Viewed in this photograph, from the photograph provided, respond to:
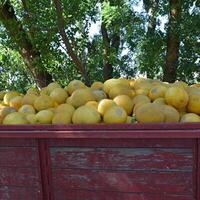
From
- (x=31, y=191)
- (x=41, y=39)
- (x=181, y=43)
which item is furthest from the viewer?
(x=181, y=43)

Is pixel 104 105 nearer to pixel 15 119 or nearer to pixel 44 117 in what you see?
pixel 44 117

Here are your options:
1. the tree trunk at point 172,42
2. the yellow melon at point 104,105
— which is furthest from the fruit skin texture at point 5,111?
the tree trunk at point 172,42

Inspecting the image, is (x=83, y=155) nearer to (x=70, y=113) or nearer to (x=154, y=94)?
(x=70, y=113)

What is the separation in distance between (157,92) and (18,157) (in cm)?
108

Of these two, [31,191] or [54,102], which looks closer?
[31,191]

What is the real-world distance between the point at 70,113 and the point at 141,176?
722 mm

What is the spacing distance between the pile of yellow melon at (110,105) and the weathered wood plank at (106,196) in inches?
17.7

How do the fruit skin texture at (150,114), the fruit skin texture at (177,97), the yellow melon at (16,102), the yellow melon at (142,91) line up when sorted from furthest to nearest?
the yellow melon at (16,102) < the yellow melon at (142,91) < the fruit skin texture at (177,97) < the fruit skin texture at (150,114)

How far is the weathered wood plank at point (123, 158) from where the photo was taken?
202 centimetres

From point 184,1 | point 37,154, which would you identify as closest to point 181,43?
point 184,1

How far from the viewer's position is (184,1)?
27.1ft

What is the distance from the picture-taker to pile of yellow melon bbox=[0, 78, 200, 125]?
2.39 metres

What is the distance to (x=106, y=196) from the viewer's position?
2.21 meters

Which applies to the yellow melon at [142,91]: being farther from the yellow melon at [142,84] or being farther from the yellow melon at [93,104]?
the yellow melon at [93,104]
